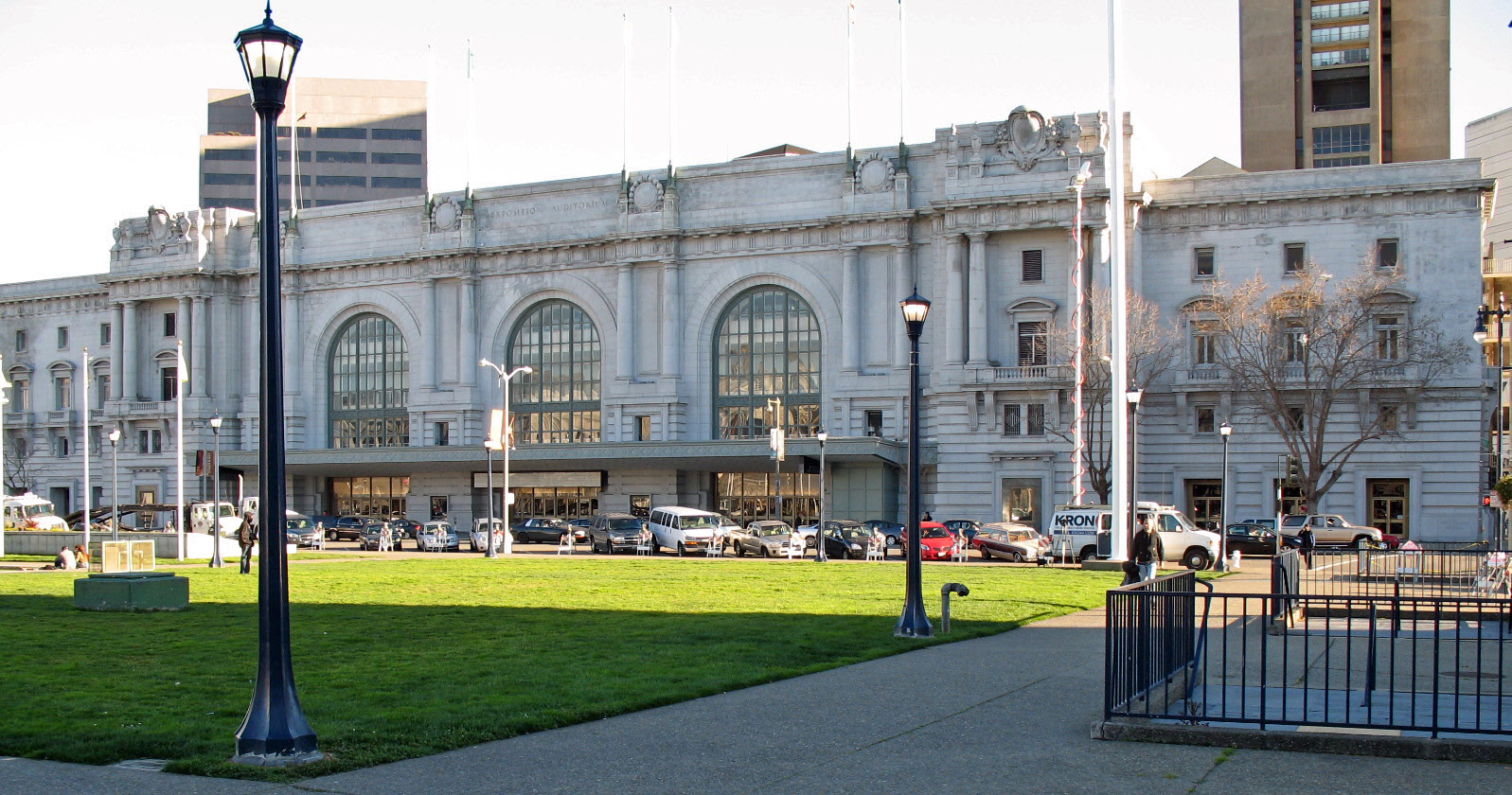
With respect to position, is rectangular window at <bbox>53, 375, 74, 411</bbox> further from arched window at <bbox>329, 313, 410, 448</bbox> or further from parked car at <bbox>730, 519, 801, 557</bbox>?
parked car at <bbox>730, 519, 801, 557</bbox>

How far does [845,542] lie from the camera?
56625 mm

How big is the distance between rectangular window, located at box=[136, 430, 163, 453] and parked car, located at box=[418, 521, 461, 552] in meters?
36.9

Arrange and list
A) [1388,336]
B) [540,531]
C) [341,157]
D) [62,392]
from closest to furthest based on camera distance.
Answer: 1. [1388,336]
2. [540,531]
3. [62,392]
4. [341,157]

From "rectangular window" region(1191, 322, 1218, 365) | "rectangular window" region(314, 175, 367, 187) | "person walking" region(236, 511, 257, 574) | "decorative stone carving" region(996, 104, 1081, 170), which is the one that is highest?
"rectangular window" region(314, 175, 367, 187)

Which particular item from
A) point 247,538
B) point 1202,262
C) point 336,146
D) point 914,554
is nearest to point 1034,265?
point 1202,262

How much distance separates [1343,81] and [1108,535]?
75.9 m

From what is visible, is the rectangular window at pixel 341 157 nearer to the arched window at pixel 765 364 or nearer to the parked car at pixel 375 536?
the arched window at pixel 765 364

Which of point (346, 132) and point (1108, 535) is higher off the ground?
point (346, 132)

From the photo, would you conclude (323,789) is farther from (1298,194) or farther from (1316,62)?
(1316,62)

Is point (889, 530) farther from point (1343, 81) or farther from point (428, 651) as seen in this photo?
point (1343, 81)

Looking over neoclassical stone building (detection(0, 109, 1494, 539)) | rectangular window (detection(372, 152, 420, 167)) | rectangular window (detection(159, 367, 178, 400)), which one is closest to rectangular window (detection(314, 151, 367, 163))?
rectangular window (detection(372, 152, 420, 167))

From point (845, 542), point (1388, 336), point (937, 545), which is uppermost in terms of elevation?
point (1388, 336)

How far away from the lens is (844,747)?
12.7 m

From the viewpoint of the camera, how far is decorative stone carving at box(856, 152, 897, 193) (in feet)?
254
